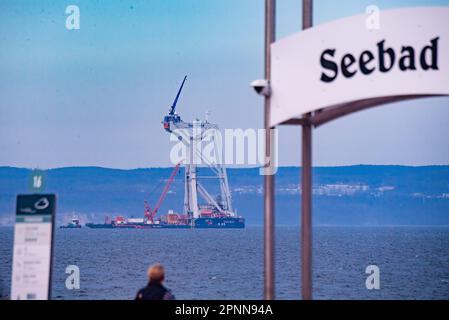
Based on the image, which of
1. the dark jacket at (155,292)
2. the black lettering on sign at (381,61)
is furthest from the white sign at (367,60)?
the dark jacket at (155,292)

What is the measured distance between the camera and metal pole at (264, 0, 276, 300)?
10.0 meters

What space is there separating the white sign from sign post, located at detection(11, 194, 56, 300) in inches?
120

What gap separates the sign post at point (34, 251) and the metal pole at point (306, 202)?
2937 millimetres

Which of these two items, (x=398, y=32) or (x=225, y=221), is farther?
(x=225, y=221)

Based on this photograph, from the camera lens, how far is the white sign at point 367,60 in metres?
9.30

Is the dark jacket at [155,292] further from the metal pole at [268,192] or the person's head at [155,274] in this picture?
the metal pole at [268,192]

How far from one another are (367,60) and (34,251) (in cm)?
442

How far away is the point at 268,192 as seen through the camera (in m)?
10.2

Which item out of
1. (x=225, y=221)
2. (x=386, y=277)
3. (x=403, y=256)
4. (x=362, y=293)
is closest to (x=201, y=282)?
(x=362, y=293)

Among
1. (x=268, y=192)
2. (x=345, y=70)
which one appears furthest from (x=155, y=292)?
(x=345, y=70)

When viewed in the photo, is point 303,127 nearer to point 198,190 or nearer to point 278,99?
point 278,99

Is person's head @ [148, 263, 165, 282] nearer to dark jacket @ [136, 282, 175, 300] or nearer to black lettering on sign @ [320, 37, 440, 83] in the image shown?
dark jacket @ [136, 282, 175, 300]

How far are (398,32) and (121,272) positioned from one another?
64956mm

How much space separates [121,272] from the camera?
72750mm
